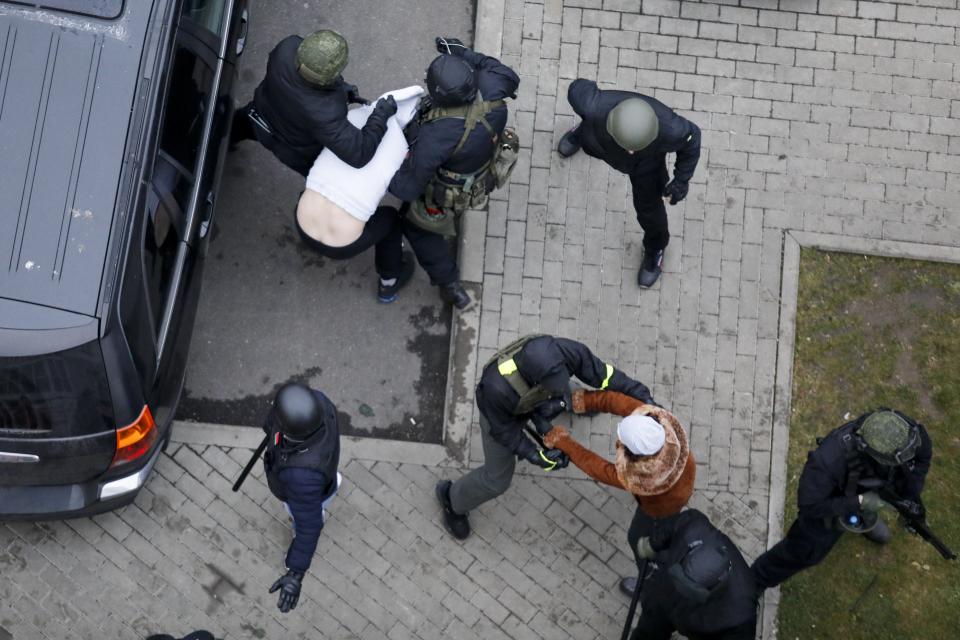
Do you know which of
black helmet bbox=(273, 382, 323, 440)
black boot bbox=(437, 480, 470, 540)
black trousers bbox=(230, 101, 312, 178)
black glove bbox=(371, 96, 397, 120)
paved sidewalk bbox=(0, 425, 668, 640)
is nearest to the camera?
black helmet bbox=(273, 382, 323, 440)

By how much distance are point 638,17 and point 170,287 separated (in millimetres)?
3958

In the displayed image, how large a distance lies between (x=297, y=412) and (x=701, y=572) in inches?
86.4

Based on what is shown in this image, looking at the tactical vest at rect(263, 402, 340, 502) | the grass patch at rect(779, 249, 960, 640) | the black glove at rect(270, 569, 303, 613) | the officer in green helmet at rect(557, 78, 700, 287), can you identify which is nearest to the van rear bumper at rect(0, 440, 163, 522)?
the tactical vest at rect(263, 402, 340, 502)

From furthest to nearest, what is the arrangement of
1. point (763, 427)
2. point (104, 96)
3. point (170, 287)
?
point (763, 427)
point (170, 287)
point (104, 96)

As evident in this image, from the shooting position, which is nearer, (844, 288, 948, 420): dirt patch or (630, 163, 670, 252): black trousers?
(630, 163, 670, 252): black trousers

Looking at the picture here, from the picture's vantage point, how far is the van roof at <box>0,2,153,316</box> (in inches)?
220

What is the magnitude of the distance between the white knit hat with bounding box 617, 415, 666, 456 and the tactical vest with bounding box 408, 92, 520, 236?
1695 mm

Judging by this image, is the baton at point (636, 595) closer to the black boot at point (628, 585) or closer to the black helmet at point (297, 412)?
the black boot at point (628, 585)

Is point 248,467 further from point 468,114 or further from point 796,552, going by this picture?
point 796,552

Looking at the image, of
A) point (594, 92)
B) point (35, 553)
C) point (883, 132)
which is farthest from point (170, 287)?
point (883, 132)

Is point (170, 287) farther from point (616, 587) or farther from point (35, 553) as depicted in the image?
point (616, 587)

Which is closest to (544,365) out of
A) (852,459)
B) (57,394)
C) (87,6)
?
(852,459)

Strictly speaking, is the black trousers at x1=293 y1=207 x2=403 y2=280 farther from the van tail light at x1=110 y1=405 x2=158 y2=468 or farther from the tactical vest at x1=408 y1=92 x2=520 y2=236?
the van tail light at x1=110 y1=405 x2=158 y2=468

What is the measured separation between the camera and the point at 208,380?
24.1 feet
